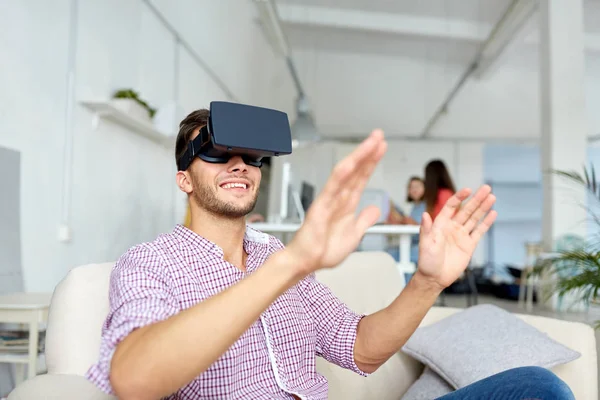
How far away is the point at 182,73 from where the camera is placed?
5.51 meters

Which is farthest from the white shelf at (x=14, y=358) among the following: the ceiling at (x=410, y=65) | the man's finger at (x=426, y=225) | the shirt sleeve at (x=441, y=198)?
the ceiling at (x=410, y=65)

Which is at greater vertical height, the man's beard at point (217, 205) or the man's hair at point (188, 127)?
the man's hair at point (188, 127)

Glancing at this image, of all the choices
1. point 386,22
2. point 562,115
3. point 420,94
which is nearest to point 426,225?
point 562,115

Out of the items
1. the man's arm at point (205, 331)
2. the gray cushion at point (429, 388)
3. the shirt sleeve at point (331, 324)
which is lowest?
the gray cushion at point (429, 388)

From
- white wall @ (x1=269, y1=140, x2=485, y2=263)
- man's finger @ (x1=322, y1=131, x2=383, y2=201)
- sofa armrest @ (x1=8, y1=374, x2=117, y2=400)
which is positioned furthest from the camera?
white wall @ (x1=269, y1=140, x2=485, y2=263)

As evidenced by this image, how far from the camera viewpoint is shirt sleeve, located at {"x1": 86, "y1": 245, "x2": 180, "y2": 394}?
87 cm

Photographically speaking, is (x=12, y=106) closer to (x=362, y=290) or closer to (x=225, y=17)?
(x=362, y=290)

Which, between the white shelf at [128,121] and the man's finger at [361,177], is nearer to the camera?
the man's finger at [361,177]

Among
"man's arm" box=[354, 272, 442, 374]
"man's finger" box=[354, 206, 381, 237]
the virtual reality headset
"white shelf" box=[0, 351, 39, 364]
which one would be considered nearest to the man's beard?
the virtual reality headset

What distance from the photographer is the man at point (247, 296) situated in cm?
79

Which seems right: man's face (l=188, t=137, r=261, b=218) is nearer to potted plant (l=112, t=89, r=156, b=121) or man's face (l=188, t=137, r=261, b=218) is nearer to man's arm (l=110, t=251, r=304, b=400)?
man's arm (l=110, t=251, r=304, b=400)

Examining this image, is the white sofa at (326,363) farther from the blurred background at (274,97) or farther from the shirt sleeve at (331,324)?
the blurred background at (274,97)

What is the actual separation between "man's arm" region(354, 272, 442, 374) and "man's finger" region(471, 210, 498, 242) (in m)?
0.13

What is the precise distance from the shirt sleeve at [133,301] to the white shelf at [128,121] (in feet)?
9.01
